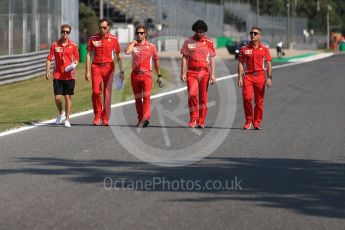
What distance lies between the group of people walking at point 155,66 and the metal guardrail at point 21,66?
520 inches

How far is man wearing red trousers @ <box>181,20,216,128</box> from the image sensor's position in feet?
50.7

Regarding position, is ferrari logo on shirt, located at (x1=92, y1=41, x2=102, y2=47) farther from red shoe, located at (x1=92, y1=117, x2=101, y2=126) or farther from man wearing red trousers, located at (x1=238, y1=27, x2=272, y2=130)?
man wearing red trousers, located at (x1=238, y1=27, x2=272, y2=130)

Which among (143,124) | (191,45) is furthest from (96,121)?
(191,45)

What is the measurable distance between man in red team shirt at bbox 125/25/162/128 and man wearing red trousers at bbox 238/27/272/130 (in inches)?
54.1

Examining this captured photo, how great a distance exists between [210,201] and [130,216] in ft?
3.23

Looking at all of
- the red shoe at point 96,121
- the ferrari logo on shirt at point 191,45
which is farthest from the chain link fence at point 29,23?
the ferrari logo on shirt at point 191,45

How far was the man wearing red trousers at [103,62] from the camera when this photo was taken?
52.3 feet

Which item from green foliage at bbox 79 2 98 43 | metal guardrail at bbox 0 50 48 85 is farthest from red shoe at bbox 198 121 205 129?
green foliage at bbox 79 2 98 43

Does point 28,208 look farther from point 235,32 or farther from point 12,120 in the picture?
point 235,32

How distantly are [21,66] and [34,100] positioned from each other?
803cm

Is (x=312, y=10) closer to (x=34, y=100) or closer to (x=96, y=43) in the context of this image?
(x=34, y=100)

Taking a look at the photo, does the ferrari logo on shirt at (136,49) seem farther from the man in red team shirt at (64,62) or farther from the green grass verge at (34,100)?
the green grass verge at (34,100)

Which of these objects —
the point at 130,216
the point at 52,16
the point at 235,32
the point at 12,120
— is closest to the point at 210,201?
the point at 130,216

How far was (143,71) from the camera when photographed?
Result: 1594cm
